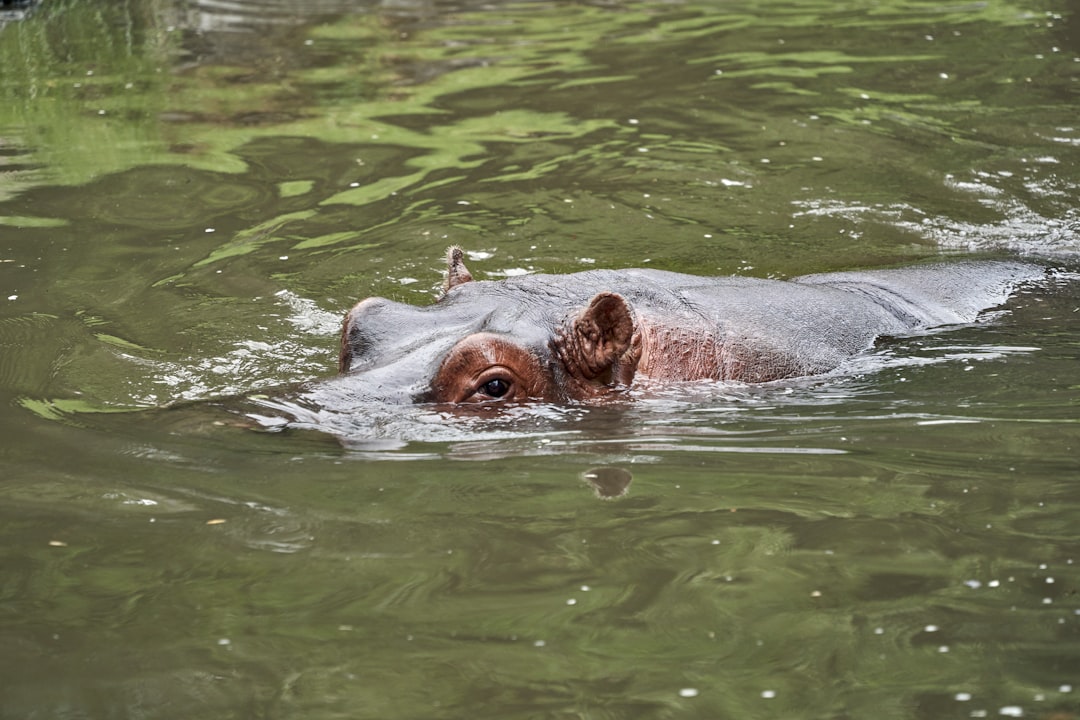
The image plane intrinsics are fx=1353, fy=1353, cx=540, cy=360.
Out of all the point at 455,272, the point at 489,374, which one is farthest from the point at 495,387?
the point at 455,272

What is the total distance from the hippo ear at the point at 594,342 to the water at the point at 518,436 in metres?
0.19

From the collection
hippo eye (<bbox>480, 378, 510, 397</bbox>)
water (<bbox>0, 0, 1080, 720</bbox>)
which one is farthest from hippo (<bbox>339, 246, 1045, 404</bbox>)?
water (<bbox>0, 0, 1080, 720</bbox>)

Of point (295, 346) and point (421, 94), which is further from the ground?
point (421, 94)

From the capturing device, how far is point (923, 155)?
11.3 meters

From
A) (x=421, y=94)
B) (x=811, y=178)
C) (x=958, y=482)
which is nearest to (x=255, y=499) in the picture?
(x=958, y=482)

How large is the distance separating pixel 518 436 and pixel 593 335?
2.05ft

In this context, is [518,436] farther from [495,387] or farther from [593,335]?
[593,335]

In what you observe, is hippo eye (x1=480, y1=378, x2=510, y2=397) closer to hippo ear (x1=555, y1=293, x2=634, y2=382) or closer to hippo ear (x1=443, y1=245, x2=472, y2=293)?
hippo ear (x1=555, y1=293, x2=634, y2=382)

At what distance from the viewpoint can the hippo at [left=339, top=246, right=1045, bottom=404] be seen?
18.3ft

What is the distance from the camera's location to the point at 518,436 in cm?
537

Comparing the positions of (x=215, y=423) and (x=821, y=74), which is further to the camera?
(x=821, y=74)

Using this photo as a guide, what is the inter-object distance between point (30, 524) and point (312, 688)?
5.27ft

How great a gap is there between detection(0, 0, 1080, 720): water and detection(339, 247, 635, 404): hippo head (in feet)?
0.44

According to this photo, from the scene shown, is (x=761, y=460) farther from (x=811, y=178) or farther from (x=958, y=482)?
(x=811, y=178)
